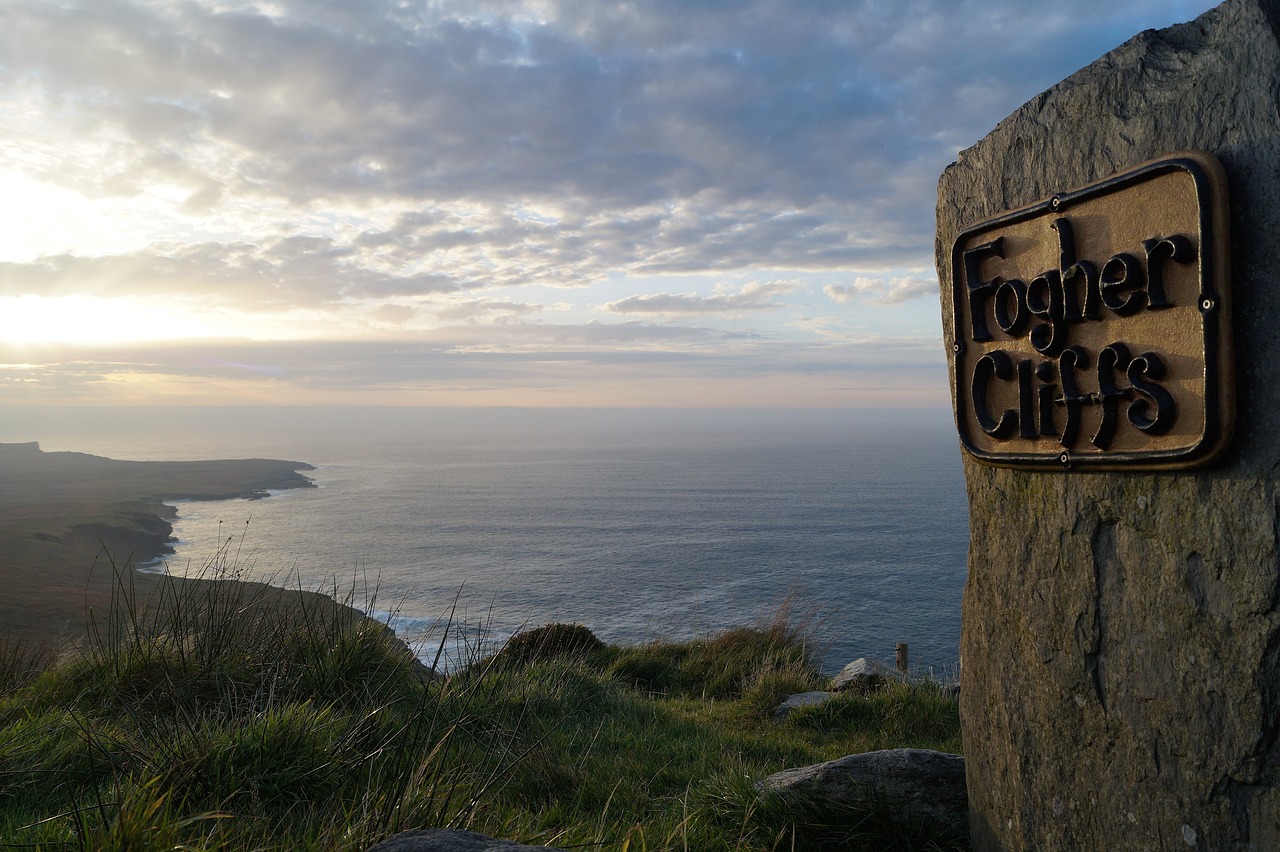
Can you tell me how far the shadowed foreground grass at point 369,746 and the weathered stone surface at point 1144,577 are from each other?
2.84ft

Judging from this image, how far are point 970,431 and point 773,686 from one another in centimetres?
491

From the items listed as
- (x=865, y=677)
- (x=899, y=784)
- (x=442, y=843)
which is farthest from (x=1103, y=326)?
(x=865, y=677)

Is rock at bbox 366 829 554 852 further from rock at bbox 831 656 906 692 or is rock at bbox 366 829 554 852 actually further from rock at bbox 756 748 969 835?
rock at bbox 831 656 906 692

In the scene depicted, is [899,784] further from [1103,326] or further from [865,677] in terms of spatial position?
[865,677]

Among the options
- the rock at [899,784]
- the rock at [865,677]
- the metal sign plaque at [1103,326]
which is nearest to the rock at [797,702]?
the rock at [865,677]

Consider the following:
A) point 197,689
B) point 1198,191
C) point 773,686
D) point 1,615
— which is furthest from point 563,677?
point 1,615

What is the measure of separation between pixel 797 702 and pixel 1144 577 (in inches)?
191

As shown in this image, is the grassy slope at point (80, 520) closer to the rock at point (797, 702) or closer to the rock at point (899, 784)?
the rock at point (899, 784)

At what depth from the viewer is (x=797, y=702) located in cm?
664

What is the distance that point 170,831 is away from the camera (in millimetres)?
2121

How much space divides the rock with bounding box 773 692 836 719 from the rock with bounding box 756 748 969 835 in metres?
3.12

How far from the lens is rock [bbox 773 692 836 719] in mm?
6445

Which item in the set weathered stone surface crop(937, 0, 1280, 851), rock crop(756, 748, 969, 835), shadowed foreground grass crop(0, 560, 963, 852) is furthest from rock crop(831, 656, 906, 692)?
weathered stone surface crop(937, 0, 1280, 851)

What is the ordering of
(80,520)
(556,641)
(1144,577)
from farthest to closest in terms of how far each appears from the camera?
(80,520) < (556,641) < (1144,577)
